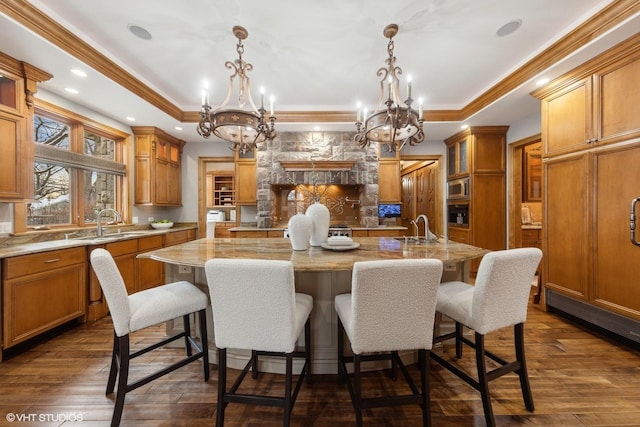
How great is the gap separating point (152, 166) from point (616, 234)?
236 inches

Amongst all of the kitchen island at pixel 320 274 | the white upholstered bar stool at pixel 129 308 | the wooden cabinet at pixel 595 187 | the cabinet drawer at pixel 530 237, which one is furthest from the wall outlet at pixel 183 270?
the cabinet drawer at pixel 530 237

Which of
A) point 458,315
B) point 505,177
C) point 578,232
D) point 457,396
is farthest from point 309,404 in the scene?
point 505,177

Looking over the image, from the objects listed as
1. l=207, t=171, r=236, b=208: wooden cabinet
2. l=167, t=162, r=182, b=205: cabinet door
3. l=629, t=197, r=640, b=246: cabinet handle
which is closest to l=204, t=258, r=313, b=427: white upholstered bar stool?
l=629, t=197, r=640, b=246: cabinet handle

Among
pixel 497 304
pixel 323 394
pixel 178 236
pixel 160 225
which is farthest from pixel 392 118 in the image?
pixel 160 225

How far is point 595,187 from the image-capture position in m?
2.48

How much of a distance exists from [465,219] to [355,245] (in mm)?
3395

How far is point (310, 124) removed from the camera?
4270 mm

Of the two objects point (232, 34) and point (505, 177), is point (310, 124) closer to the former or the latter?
point (232, 34)

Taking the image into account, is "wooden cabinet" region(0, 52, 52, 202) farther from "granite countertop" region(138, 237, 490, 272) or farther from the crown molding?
"granite countertop" region(138, 237, 490, 272)

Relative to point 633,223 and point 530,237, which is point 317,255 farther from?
point 530,237

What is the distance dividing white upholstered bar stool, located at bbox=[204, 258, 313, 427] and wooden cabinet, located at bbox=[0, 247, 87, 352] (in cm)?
211

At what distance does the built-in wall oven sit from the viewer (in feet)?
15.2

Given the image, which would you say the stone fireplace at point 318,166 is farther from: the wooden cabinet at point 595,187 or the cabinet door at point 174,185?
the wooden cabinet at point 595,187

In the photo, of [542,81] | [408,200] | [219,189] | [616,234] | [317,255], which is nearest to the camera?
[317,255]
